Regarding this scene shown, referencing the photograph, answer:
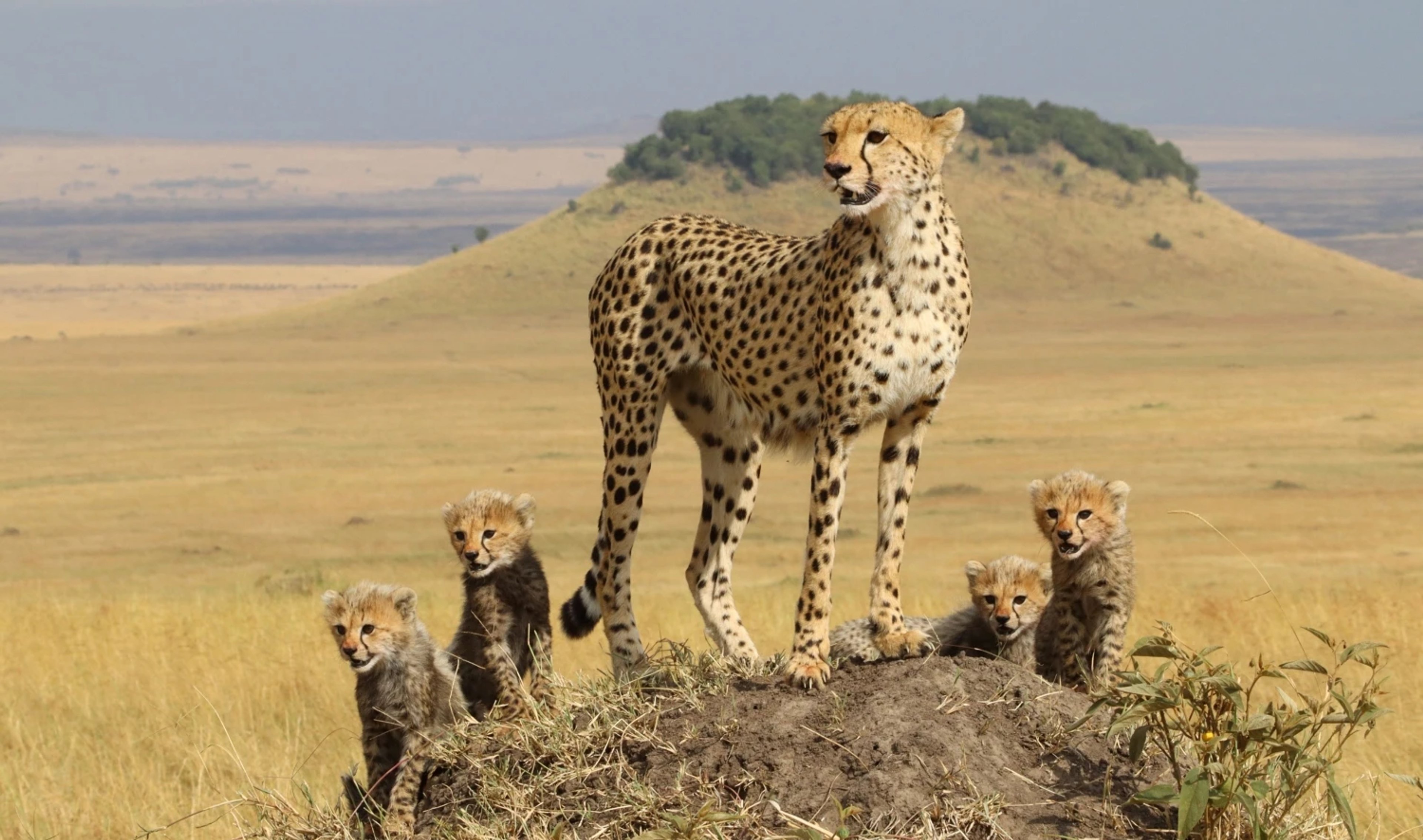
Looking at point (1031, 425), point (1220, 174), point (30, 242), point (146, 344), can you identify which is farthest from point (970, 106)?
point (1220, 174)

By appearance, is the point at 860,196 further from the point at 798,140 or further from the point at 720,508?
the point at 798,140

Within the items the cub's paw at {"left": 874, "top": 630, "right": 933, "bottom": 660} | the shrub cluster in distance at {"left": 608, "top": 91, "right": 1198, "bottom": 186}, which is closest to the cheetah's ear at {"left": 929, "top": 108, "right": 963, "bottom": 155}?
the cub's paw at {"left": 874, "top": 630, "right": 933, "bottom": 660}

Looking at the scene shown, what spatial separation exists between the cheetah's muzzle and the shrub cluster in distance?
51.2m

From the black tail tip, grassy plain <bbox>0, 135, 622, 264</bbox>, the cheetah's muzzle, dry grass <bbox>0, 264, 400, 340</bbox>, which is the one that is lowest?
grassy plain <bbox>0, 135, 622, 264</bbox>

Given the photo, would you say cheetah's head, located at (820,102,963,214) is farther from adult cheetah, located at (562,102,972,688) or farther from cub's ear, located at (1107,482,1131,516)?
cub's ear, located at (1107,482,1131,516)

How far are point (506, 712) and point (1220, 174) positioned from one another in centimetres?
20028

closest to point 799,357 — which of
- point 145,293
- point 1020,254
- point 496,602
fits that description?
point 496,602

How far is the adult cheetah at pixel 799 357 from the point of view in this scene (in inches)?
195

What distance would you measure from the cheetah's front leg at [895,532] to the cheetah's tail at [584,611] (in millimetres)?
1267

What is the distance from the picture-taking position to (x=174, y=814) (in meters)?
6.45

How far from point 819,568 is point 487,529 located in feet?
3.47

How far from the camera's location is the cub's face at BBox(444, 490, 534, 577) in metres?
5.45

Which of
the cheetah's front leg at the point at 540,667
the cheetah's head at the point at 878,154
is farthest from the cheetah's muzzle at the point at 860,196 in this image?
the cheetah's front leg at the point at 540,667

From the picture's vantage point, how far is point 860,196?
4.88 metres
